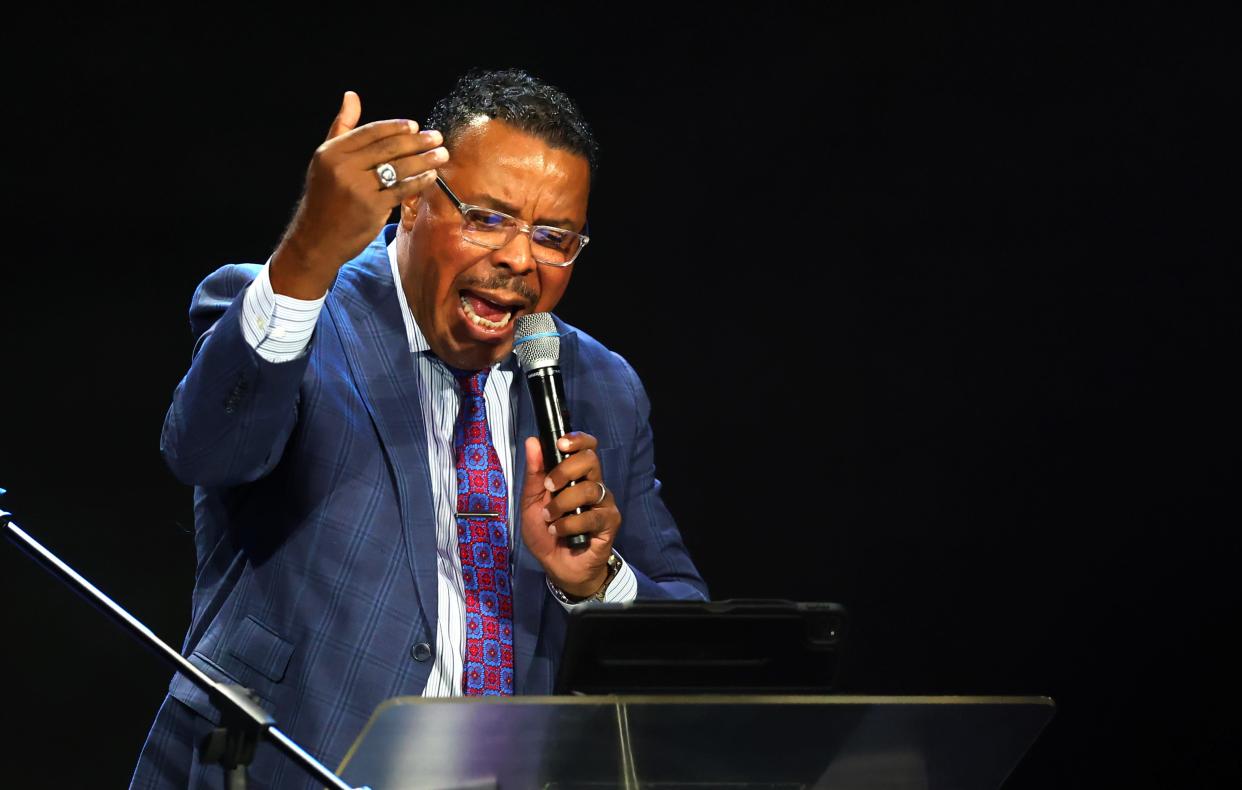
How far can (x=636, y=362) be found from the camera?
3.28 metres

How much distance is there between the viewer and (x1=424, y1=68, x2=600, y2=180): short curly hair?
7.16ft

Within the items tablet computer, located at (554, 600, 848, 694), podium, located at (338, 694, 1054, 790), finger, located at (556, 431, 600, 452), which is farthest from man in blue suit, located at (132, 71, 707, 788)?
podium, located at (338, 694, 1054, 790)

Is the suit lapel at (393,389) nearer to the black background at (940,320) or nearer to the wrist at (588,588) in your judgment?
the wrist at (588,588)

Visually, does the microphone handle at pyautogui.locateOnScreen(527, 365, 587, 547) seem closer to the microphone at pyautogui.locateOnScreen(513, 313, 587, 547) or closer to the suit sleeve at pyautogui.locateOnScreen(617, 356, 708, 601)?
the microphone at pyautogui.locateOnScreen(513, 313, 587, 547)

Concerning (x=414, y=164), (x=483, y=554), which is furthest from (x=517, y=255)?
(x=414, y=164)

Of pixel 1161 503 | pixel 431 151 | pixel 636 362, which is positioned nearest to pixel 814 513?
pixel 636 362

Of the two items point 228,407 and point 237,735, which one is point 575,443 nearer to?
point 228,407

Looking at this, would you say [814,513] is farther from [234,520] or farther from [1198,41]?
[234,520]

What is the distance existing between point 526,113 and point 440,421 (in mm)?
508

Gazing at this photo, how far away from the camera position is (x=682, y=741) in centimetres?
129

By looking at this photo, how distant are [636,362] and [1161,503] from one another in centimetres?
128

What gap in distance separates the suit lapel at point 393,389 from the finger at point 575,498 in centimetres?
22

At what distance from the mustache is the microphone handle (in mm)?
231

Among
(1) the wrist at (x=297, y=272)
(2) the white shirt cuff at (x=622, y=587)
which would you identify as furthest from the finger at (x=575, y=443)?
(1) the wrist at (x=297, y=272)
